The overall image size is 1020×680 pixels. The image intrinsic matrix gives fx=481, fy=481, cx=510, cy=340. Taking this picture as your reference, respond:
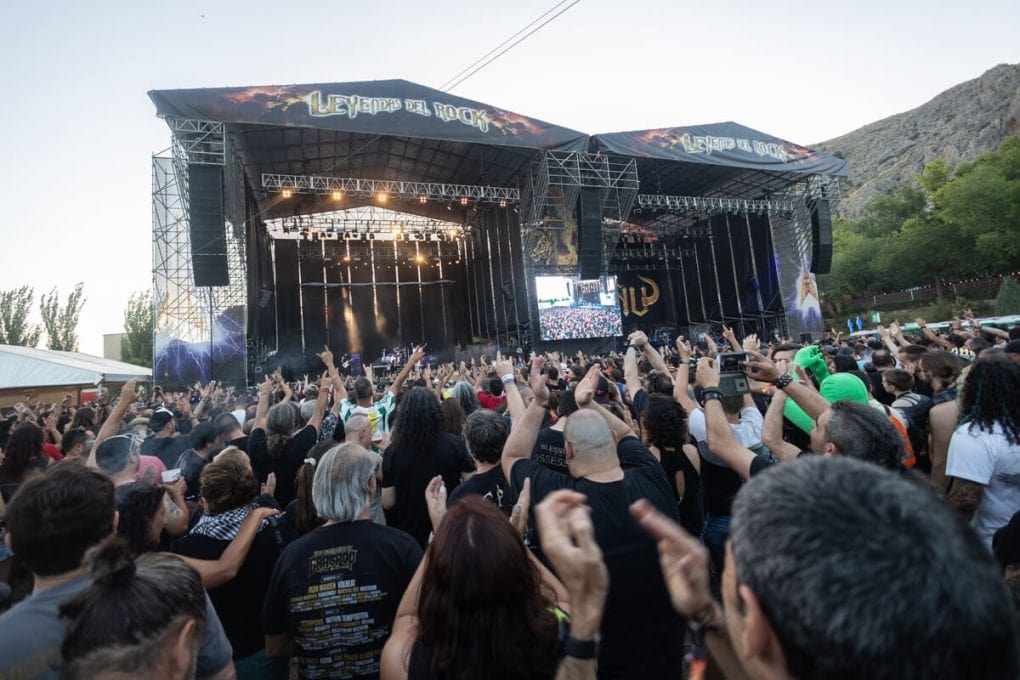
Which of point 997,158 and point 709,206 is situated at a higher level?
point 997,158

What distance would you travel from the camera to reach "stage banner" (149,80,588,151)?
12.0m

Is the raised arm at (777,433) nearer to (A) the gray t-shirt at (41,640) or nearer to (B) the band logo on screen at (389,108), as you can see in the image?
→ (A) the gray t-shirt at (41,640)

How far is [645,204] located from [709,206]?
2642mm

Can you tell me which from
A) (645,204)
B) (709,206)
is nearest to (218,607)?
(645,204)

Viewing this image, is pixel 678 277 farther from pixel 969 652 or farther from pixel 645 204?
pixel 969 652

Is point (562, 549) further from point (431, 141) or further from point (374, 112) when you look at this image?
point (431, 141)

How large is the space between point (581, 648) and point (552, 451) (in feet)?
5.80

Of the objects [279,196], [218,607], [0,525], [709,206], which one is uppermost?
[279,196]

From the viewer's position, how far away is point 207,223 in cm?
1123

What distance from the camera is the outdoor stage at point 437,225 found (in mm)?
13438

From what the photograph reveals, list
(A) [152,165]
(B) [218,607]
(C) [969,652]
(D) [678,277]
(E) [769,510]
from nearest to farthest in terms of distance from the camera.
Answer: (C) [969,652] → (E) [769,510] → (B) [218,607] → (A) [152,165] → (D) [678,277]

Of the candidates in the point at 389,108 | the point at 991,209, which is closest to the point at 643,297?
the point at 389,108

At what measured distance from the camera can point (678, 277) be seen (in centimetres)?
2594

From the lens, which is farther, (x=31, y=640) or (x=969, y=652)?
(x=31, y=640)
